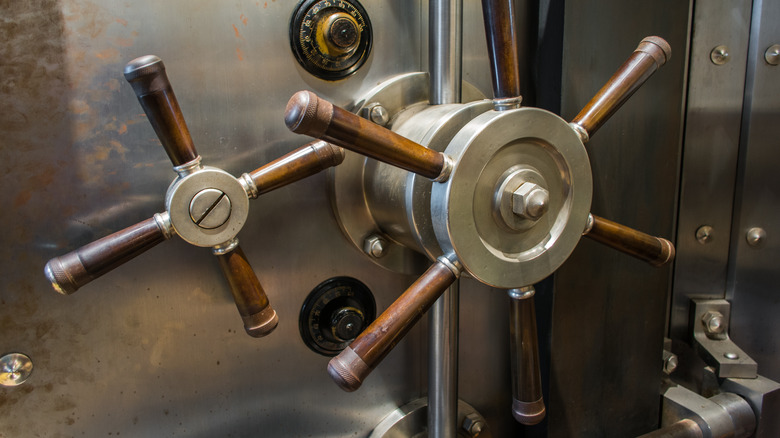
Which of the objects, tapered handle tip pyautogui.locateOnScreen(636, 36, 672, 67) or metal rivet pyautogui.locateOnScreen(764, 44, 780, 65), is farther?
metal rivet pyautogui.locateOnScreen(764, 44, 780, 65)

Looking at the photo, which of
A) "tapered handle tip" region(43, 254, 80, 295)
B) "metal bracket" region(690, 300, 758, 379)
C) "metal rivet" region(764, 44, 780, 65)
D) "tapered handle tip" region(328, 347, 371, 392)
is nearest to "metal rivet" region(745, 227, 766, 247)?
"metal bracket" region(690, 300, 758, 379)

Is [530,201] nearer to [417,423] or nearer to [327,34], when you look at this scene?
[327,34]

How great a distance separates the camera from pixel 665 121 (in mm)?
842

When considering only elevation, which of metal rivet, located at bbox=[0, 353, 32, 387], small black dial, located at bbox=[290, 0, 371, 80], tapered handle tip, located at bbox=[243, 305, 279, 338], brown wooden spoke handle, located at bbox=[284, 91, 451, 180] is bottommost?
metal rivet, located at bbox=[0, 353, 32, 387]

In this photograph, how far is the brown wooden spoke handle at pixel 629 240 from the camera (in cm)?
63

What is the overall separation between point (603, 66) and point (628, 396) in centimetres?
56

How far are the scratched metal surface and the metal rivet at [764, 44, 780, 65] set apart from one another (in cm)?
50

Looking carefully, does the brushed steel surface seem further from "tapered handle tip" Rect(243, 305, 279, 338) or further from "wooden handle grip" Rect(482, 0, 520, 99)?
"tapered handle tip" Rect(243, 305, 279, 338)

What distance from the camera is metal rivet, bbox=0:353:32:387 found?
60cm

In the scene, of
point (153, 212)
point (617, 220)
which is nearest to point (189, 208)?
point (153, 212)

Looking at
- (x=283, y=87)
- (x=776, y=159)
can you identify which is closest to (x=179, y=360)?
(x=283, y=87)

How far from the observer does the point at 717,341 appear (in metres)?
0.94

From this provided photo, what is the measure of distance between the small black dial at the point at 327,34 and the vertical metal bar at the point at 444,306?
10 cm

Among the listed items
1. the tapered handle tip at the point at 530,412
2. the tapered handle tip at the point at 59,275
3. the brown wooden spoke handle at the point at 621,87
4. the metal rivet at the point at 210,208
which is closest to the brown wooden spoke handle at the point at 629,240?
the brown wooden spoke handle at the point at 621,87
